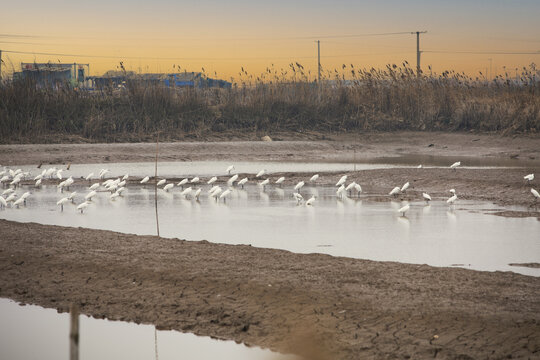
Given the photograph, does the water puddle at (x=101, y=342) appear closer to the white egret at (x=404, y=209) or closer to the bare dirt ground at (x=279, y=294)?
the bare dirt ground at (x=279, y=294)

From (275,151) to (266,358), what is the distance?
2298cm

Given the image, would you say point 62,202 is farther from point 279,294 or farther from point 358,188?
point 279,294

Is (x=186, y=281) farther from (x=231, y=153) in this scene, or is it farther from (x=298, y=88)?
(x=298, y=88)

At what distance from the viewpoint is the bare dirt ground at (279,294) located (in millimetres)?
6828

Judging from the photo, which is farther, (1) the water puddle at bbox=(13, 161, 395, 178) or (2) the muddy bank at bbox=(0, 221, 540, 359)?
(1) the water puddle at bbox=(13, 161, 395, 178)

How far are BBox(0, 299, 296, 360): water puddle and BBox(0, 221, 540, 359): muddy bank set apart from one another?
17 centimetres

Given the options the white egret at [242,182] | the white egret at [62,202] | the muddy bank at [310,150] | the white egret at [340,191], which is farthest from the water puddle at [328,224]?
the muddy bank at [310,150]

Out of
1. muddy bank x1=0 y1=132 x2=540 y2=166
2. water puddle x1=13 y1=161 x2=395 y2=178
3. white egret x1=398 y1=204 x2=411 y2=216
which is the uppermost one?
muddy bank x1=0 y1=132 x2=540 y2=166

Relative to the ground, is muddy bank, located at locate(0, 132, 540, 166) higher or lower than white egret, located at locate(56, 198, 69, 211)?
higher

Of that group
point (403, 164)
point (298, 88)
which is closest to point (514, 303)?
point (403, 164)

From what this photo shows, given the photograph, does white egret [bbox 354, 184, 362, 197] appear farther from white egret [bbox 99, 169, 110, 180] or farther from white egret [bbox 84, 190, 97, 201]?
white egret [bbox 99, 169, 110, 180]

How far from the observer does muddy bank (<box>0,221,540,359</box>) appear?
6.83 meters

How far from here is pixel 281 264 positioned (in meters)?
9.31

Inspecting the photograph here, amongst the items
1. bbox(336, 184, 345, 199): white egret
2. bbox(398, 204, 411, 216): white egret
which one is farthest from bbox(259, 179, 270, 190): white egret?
bbox(398, 204, 411, 216): white egret
